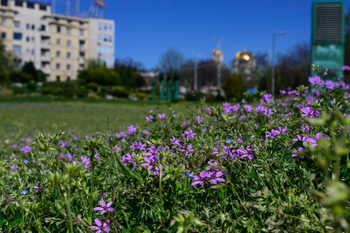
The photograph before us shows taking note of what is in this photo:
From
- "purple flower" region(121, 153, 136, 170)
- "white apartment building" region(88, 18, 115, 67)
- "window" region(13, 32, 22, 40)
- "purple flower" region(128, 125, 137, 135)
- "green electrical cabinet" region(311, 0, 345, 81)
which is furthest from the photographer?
"white apartment building" region(88, 18, 115, 67)

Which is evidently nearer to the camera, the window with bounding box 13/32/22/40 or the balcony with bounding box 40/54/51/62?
the window with bounding box 13/32/22/40

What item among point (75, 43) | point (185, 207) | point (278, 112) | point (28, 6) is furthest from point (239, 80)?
point (28, 6)

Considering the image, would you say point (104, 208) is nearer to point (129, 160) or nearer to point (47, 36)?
point (129, 160)

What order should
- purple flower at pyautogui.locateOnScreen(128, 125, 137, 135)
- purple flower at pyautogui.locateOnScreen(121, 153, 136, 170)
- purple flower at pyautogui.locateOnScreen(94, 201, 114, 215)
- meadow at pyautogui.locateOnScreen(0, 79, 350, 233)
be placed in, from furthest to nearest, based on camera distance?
1. purple flower at pyautogui.locateOnScreen(128, 125, 137, 135)
2. purple flower at pyautogui.locateOnScreen(121, 153, 136, 170)
3. purple flower at pyautogui.locateOnScreen(94, 201, 114, 215)
4. meadow at pyautogui.locateOnScreen(0, 79, 350, 233)

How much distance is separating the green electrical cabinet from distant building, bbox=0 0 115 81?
160ft

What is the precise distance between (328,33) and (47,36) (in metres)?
56.6

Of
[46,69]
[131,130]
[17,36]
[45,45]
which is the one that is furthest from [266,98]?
[17,36]

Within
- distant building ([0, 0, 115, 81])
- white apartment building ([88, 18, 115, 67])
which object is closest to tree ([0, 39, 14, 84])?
distant building ([0, 0, 115, 81])

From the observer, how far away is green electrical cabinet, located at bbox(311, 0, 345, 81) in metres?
16.2

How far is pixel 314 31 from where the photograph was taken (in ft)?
53.7

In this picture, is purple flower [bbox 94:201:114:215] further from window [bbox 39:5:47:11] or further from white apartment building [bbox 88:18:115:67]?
window [bbox 39:5:47:11]

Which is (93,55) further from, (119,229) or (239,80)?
(119,229)

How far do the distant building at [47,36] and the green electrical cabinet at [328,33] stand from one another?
160 ft

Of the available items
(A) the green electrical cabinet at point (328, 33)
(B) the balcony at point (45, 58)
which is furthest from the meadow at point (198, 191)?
(B) the balcony at point (45, 58)
